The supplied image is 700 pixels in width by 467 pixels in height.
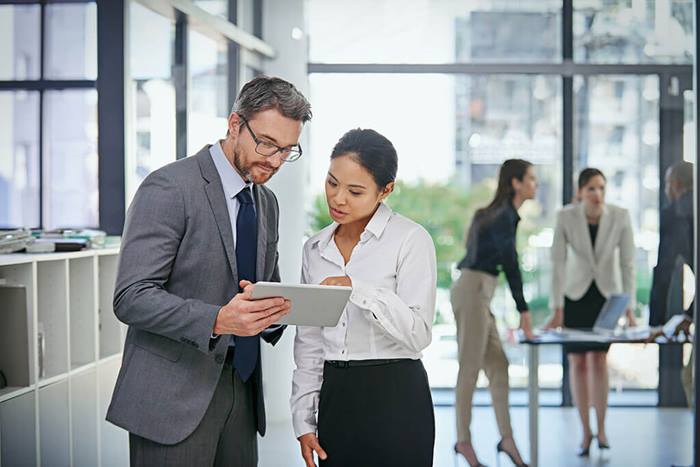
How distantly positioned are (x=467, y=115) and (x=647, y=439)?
75.5 inches

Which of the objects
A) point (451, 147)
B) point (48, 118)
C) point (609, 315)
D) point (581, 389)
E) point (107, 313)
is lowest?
point (581, 389)

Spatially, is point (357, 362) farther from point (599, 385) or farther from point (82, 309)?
point (599, 385)

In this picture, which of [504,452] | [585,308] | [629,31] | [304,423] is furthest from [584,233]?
[304,423]

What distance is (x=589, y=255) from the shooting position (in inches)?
208

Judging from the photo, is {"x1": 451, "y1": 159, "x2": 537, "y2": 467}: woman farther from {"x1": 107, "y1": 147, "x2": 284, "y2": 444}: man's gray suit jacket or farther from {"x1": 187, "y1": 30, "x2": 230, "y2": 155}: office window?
{"x1": 107, "y1": 147, "x2": 284, "y2": 444}: man's gray suit jacket

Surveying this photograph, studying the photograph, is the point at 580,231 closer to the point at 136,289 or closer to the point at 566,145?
the point at 566,145

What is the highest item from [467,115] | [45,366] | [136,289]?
[467,115]

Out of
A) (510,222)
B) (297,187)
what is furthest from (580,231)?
(297,187)

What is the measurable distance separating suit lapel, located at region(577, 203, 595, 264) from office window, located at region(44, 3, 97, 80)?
97.4 inches

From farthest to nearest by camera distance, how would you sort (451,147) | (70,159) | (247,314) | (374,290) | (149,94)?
(451,147)
(70,159)
(149,94)
(374,290)
(247,314)

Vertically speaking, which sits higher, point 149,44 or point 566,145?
point 149,44

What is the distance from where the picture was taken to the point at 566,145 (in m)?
5.25

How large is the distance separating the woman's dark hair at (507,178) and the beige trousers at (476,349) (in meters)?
0.37

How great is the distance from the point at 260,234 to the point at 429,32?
8.74 feet
